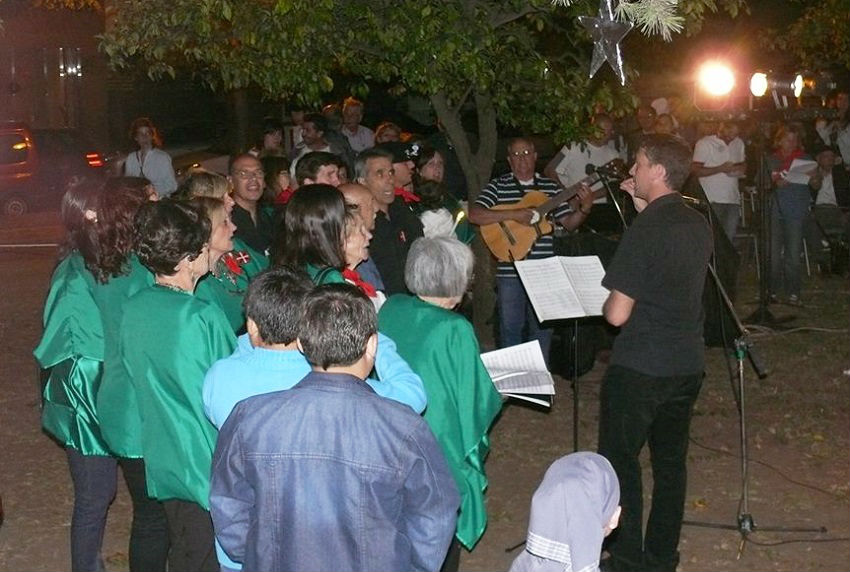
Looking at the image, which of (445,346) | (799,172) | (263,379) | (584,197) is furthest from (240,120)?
(263,379)

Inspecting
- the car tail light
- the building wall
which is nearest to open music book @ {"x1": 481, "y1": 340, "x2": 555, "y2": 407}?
the car tail light

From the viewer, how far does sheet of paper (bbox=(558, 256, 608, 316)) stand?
6523 mm

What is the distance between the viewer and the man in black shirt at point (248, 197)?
7.37m

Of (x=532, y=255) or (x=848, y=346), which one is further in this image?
(x=848, y=346)

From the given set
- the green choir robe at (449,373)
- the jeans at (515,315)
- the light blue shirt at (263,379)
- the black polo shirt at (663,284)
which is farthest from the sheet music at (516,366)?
the jeans at (515,315)

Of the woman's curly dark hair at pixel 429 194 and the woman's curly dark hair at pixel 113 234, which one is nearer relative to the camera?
the woman's curly dark hair at pixel 113 234

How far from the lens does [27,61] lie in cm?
3403

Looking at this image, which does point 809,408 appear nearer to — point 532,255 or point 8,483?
point 532,255

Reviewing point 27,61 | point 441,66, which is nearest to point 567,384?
point 441,66

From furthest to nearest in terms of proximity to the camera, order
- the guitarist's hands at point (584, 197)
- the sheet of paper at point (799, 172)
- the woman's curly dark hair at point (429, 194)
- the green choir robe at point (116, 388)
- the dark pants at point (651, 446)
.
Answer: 1. the sheet of paper at point (799, 172)
2. the guitarist's hands at point (584, 197)
3. the woman's curly dark hair at point (429, 194)
4. the dark pants at point (651, 446)
5. the green choir robe at point (116, 388)

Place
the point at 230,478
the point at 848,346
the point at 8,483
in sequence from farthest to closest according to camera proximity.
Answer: the point at 848,346
the point at 8,483
the point at 230,478

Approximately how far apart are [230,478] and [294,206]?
6.35 feet

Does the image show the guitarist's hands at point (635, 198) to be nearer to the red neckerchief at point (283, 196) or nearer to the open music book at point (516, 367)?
the open music book at point (516, 367)

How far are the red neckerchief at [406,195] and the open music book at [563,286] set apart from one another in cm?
155
